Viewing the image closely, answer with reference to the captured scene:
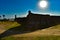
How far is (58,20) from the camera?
4197 centimetres

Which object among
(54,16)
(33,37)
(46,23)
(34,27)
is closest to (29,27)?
(34,27)

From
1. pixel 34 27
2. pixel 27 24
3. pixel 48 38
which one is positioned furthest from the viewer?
pixel 27 24

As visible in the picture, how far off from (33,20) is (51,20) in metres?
4.24

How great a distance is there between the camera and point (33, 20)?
41031 mm

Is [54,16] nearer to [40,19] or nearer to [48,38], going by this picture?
[40,19]

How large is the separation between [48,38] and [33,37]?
2.08 m

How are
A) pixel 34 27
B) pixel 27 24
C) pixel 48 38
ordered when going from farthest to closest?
pixel 27 24
pixel 34 27
pixel 48 38

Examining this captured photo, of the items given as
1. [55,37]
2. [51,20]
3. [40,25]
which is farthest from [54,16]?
[55,37]

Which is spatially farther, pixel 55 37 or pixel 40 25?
pixel 40 25

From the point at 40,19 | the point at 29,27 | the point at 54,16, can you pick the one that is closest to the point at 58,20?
the point at 54,16

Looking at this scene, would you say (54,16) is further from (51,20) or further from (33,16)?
(33,16)

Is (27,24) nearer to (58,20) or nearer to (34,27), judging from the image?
(34,27)

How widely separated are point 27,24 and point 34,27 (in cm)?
312

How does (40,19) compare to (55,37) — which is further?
(40,19)
